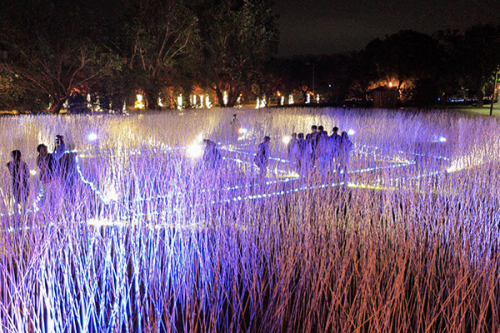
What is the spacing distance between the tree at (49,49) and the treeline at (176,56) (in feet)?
0.11

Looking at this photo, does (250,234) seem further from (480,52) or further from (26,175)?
(480,52)

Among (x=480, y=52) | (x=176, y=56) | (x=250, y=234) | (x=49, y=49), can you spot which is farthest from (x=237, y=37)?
(x=480, y=52)

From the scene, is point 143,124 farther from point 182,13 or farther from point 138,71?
point 182,13

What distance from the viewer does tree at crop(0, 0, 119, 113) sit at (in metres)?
12.4

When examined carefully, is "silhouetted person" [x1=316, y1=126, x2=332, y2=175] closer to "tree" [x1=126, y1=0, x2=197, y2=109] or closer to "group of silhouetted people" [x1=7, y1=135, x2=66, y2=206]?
"group of silhouetted people" [x1=7, y1=135, x2=66, y2=206]

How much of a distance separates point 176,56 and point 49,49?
5.71 meters

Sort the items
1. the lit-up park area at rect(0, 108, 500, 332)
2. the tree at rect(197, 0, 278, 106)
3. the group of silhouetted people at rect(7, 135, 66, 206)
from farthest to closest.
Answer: the tree at rect(197, 0, 278, 106) < the group of silhouetted people at rect(7, 135, 66, 206) < the lit-up park area at rect(0, 108, 500, 332)

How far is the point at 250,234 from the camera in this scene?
3.45 m

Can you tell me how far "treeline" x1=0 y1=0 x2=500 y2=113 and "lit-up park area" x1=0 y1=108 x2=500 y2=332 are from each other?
3.27 meters

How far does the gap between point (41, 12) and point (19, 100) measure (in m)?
3.12

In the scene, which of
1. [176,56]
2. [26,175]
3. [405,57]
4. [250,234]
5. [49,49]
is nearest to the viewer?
[250,234]

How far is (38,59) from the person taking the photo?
12.4 metres

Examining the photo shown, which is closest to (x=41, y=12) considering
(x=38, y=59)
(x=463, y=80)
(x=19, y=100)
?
(x=38, y=59)

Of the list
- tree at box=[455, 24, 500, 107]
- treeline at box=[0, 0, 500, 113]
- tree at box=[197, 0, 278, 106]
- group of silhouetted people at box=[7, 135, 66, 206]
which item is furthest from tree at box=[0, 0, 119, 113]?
tree at box=[455, 24, 500, 107]
